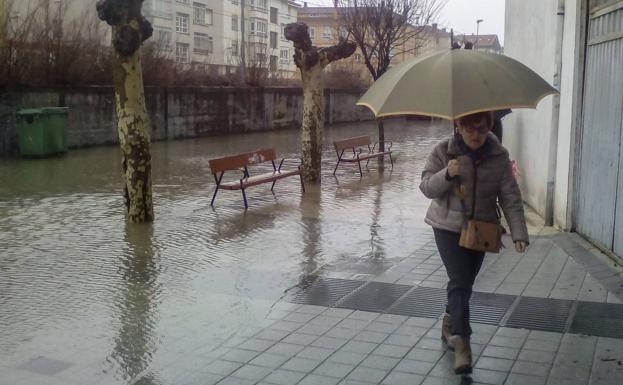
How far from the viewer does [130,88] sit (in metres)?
9.03

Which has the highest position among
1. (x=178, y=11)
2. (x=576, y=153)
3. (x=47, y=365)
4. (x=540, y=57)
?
(x=178, y=11)

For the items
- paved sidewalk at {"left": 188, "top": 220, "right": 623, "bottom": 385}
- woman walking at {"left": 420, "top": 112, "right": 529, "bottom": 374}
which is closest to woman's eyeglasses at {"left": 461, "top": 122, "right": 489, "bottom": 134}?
woman walking at {"left": 420, "top": 112, "right": 529, "bottom": 374}

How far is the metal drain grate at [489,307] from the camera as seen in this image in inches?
214

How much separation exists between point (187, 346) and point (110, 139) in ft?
56.7

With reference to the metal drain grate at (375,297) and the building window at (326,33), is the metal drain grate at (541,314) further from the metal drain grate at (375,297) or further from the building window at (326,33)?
the building window at (326,33)

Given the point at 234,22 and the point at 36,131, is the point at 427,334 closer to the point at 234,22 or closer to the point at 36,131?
the point at 36,131

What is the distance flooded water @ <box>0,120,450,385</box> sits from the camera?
5035mm

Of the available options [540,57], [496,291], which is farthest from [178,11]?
[496,291]

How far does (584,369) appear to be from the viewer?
4.39 metres

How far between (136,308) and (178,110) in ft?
62.2

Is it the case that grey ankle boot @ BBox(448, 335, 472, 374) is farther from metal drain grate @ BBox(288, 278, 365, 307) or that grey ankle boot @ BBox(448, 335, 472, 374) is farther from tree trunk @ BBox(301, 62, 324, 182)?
tree trunk @ BBox(301, 62, 324, 182)

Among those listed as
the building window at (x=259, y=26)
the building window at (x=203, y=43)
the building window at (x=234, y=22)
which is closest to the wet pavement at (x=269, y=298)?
the building window at (x=203, y=43)

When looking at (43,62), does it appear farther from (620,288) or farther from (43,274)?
(620,288)

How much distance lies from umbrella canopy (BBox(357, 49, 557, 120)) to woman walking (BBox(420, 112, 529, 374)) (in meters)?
0.26
